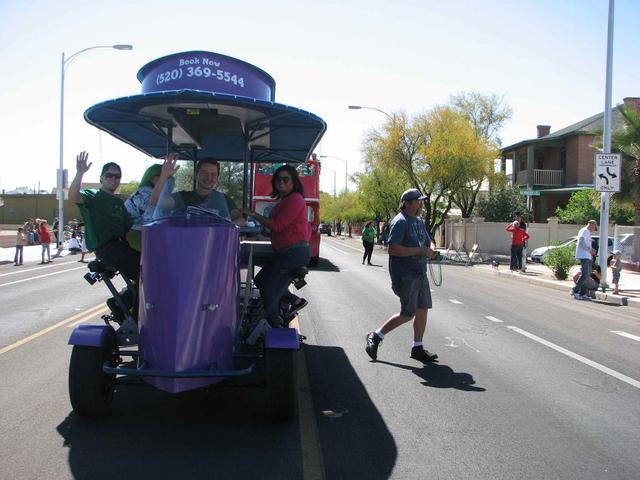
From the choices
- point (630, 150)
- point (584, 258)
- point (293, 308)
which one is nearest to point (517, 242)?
point (630, 150)

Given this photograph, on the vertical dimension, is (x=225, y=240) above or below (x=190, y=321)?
above

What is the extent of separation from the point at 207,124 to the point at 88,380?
131 inches

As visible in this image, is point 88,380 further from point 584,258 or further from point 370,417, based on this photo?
point 584,258

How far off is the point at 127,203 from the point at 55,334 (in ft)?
11.2

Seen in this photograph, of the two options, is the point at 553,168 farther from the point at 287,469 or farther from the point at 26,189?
the point at 26,189

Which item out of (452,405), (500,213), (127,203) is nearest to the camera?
(452,405)

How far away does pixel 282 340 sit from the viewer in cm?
477

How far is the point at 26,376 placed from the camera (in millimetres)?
6059

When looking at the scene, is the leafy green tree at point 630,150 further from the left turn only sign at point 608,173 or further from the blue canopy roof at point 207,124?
the blue canopy roof at point 207,124

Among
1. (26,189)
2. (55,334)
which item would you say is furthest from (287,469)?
(26,189)

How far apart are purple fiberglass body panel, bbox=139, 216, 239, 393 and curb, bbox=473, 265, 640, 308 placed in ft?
38.6

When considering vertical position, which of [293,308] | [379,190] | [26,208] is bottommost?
[293,308]

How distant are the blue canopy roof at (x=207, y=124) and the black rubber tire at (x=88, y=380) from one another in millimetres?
2152

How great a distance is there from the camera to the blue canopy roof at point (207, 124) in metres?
5.45
